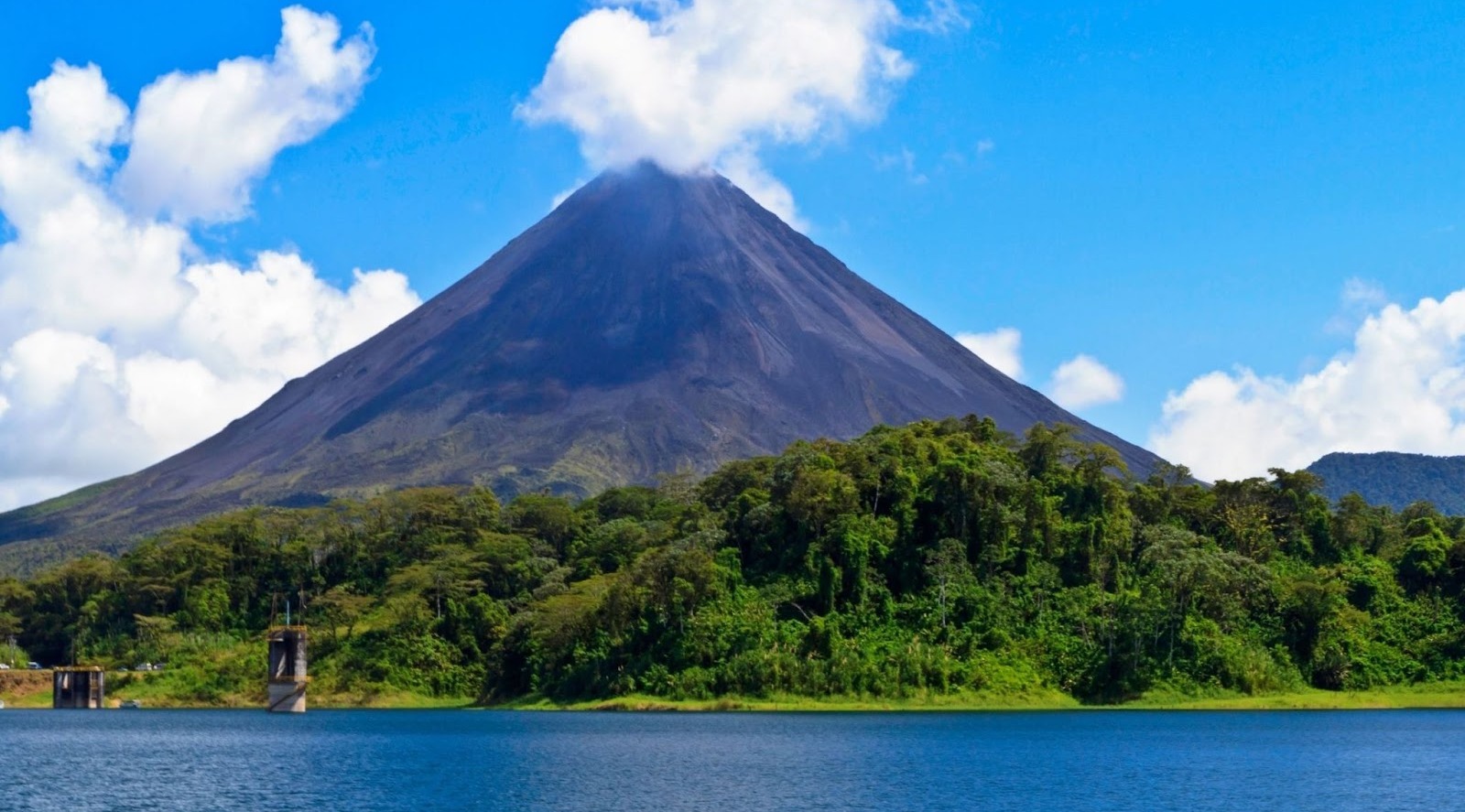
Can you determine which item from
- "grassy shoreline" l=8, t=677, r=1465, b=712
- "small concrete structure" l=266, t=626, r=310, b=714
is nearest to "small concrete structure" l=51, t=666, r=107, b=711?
"small concrete structure" l=266, t=626, r=310, b=714

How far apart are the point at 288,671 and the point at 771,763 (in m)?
47.1

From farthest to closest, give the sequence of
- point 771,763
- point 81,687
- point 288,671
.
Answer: point 81,687
point 288,671
point 771,763

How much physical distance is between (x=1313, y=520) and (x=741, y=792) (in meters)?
56.2

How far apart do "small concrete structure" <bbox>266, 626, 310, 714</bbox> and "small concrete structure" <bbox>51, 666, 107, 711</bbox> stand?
17.3 meters

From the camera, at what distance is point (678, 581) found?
3127 inches

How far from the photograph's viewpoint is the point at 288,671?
88812 millimetres

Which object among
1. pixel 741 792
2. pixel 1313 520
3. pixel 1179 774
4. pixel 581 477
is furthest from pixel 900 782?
pixel 581 477

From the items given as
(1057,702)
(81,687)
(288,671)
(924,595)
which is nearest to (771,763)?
(1057,702)

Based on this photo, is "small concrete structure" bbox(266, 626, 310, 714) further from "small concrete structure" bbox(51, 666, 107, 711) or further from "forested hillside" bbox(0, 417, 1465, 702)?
"small concrete structure" bbox(51, 666, 107, 711)

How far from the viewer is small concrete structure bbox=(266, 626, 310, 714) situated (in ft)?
288

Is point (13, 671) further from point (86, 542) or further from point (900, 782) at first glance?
point (86, 542)

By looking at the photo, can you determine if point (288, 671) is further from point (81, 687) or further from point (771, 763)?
point (771, 763)

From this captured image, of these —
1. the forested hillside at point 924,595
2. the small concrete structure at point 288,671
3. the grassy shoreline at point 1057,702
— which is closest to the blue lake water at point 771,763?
the grassy shoreline at point 1057,702

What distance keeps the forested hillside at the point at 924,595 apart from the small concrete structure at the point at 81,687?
394 centimetres
